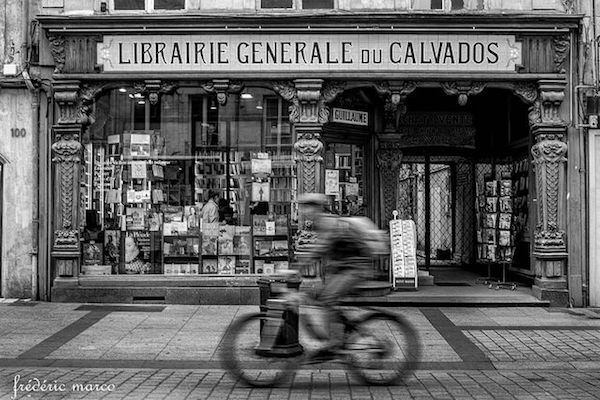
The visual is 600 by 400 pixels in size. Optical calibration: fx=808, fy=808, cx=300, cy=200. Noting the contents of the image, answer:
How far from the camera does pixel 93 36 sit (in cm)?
1462

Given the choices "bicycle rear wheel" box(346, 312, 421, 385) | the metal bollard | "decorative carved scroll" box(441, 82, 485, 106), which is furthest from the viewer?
"decorative carved scroll" box(441, 82, 485, 106)

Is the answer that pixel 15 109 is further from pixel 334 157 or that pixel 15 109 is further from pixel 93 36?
pixel 334 157

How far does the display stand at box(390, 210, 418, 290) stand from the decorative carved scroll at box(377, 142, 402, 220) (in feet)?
2.45

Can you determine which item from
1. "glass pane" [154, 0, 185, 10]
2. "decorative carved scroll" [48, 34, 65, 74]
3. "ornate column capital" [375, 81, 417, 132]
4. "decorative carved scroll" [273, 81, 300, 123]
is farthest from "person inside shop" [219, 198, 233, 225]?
"decorative carved scroll" [48, 34, 65, 74]

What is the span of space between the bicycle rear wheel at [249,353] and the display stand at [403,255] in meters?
6.87

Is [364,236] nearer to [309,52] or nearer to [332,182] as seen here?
[309,52]

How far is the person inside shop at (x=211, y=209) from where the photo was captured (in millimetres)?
15203

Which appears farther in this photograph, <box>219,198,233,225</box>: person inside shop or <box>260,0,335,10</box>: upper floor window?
<box>219,198,233,225</box>: person inside shop

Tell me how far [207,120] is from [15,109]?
3494mm

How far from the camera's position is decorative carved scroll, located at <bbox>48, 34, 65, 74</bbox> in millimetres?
14547

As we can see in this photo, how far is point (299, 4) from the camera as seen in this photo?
1475 centimetres

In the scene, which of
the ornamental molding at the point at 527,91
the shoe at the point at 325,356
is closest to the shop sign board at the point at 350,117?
the ornamental molding at the point at 527,91

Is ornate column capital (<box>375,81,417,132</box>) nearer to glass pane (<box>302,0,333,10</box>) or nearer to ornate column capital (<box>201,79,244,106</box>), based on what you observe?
glass pane (<box>302,0,333,10</box>)

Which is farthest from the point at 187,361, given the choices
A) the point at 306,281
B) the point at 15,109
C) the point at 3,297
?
the point at 15,109
